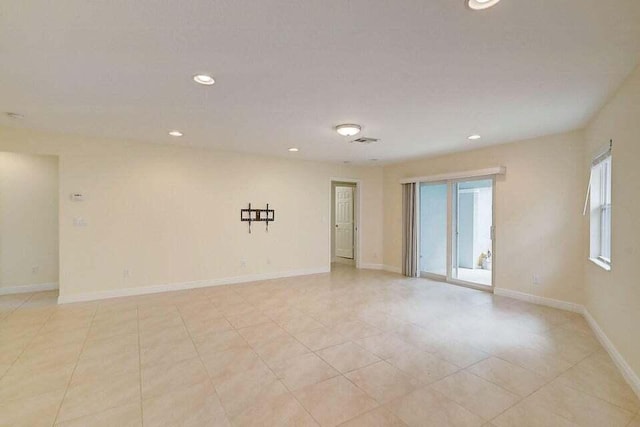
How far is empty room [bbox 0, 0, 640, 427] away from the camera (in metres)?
1.99

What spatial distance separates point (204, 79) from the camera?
2621mm

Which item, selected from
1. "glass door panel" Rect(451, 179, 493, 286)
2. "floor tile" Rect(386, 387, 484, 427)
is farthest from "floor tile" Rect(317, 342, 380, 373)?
"glass door panel" Rect(451, 179, 493, 286)

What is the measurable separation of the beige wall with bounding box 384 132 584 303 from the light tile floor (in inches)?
22.4

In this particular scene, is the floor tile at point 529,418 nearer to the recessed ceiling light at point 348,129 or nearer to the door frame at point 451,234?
the recessed ceiling light at point 348,129

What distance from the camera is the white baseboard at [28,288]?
502 cm

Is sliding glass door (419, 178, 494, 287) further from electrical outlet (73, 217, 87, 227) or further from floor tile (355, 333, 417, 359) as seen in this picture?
electrical outlet (73, 217, 87, 227)

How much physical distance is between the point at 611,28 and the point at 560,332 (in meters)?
3.09

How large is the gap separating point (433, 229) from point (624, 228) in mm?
3758

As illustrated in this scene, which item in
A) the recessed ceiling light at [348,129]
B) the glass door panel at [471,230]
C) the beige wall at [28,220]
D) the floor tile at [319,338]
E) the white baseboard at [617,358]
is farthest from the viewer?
the glass door panel at [471,230]


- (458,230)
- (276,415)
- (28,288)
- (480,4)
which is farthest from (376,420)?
(28,288)

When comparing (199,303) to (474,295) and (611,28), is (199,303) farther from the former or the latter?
(611,28)

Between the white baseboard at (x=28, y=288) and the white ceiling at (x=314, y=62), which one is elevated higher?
the white ceiling at (x=314, y=62)

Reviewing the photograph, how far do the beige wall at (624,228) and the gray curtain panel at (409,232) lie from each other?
131 inches

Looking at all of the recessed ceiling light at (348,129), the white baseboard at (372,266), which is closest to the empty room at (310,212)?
the recessed ceiling light at (348,129)
